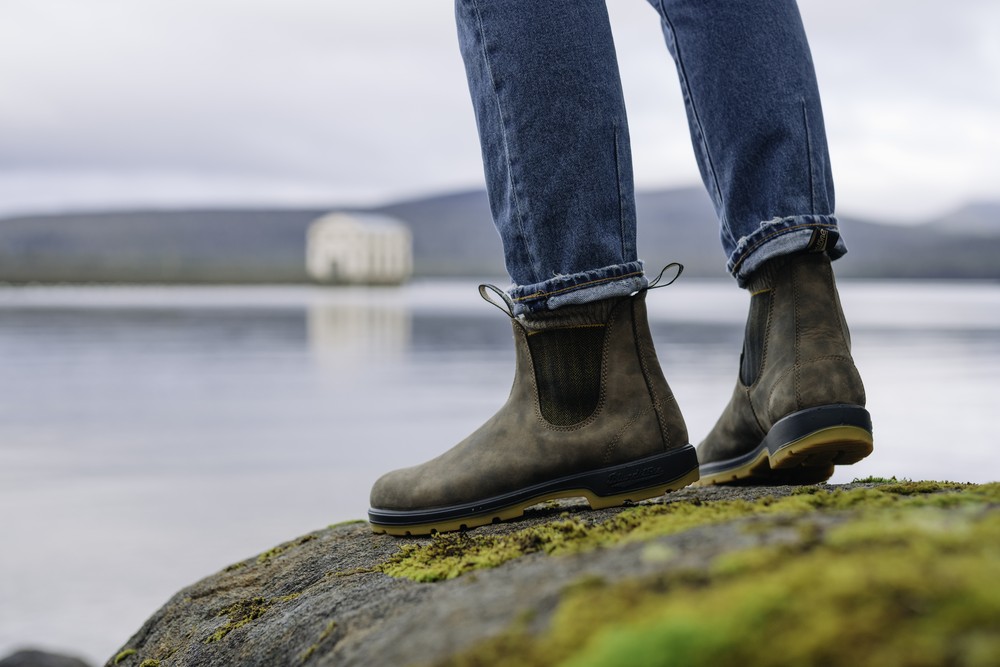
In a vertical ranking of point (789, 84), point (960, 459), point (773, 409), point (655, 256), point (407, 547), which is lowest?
point (960, 459)

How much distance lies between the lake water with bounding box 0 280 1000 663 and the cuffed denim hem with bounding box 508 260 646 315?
328cm

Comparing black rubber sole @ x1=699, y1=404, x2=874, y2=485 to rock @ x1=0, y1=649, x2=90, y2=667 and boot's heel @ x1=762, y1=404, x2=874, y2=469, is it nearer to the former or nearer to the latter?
boot's heel @ x1=762, y1=404, x2=874, y2=469

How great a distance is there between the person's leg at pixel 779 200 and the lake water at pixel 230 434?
11.4 feet

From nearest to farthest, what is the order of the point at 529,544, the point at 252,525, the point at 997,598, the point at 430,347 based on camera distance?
the point at 997,598
the point at 529,544
the point at 252,525
the point at 430,347

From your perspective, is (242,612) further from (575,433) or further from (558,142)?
(558,142)

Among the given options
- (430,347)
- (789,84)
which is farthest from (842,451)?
(430,347)

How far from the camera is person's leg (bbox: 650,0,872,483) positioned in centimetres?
180

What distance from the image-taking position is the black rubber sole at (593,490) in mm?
1798

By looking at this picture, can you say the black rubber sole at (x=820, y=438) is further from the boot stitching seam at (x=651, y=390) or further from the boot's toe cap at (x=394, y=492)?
the boot's toe cap at (x=394, y=492)

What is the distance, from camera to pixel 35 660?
11.5 feet

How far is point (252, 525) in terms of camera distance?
5094mm

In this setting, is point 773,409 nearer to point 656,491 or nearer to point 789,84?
point 656,491

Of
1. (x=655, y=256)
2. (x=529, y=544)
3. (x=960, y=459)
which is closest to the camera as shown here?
(x=529, y=544)

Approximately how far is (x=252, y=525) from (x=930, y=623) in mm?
4841
